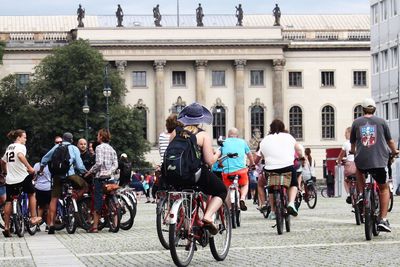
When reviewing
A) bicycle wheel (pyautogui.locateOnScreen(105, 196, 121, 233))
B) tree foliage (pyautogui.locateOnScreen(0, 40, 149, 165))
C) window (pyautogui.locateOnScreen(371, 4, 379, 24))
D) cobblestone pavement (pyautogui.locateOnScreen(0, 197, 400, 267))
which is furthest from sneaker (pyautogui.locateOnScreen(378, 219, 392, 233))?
tree foliage (pyautogui.locateOnScreen(0, 40, 149, 165))

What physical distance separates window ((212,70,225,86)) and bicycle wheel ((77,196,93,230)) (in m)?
94.4

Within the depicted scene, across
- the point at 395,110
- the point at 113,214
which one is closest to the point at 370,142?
the point at 113,214

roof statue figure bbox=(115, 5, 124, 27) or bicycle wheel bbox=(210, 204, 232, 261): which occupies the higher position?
roof statue figure bbox=(115, 5, 124, 27)

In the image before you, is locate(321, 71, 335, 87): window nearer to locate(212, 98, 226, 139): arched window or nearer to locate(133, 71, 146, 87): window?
locate(212, 98, 226, 139): arched window

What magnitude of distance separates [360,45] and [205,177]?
10512cm

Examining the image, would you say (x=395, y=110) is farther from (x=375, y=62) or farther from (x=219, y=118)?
(x=219, y=118)

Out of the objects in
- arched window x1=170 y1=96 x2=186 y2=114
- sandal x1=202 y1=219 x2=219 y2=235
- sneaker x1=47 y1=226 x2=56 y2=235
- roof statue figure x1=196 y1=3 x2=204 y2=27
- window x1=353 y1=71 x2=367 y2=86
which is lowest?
sneaker x1=47 y1=226 x2=56 y2=235

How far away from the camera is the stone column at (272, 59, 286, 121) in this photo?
118 metres

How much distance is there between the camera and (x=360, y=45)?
120375 mm

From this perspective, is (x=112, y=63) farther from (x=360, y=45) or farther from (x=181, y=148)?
(x=181, y=148)

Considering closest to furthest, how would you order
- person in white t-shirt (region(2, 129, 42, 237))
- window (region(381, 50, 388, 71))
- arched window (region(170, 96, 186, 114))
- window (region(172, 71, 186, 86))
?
1. person in white t-shirt (region(2, 129, 42, 237))
2. window (region(381, 50, 388, 71))
3. arched window (region(170, 96, 186, 114))
4. window (region(172, 71, 186, 86))

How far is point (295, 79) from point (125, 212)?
95191 mm

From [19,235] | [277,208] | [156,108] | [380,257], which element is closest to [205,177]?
[380,257]

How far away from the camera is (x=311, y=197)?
121 feet
